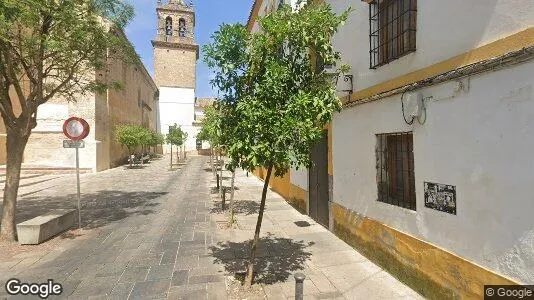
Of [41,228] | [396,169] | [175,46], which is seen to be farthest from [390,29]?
[175,46]

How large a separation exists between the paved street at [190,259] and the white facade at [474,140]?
1185 millimetres

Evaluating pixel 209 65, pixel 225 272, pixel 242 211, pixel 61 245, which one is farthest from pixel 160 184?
pixel 209 65

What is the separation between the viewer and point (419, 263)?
442 centimetres

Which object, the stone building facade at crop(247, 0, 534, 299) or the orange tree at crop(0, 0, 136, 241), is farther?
the orange tree at crop(0, 0, 136, 241)

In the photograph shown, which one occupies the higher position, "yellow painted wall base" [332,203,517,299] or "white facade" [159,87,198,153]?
"white facade" [159,87,198,153]

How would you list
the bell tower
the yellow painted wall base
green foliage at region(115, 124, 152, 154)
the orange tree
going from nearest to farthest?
the yellow painted wall base < the orange tree < green foliage at region(115, 124, 152, 154) < the bell tower

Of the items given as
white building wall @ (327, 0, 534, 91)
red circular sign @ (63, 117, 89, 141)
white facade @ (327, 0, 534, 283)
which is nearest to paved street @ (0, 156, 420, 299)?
white facade @ (327, 0, 534, 283)

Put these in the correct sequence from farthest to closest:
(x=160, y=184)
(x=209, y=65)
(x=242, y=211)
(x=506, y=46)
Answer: (x=160, y=184) → (x=242, y=211) → (x=209, y=65) → (x=506, y=46)

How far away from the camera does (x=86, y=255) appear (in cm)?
611

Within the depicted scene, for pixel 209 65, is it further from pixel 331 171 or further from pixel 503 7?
pixel 331 171

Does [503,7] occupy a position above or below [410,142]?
above

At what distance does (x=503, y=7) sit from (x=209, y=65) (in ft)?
10.7

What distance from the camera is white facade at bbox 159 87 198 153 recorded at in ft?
167

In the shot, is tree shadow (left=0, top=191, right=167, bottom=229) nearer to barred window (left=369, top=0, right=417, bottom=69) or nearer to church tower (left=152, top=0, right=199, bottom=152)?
barred window (left=369, top=0, right=417, bottom=69)
